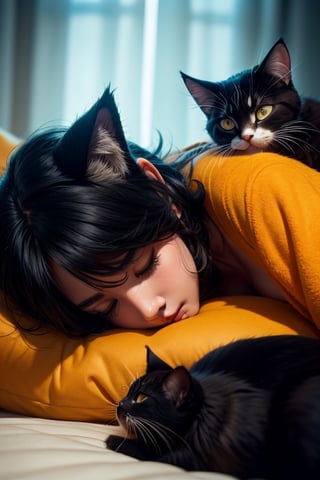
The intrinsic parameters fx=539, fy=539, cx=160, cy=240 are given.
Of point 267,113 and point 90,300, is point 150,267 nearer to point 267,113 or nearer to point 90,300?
point 90,300

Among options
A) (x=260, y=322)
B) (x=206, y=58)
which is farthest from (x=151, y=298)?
(x=206, y=58)

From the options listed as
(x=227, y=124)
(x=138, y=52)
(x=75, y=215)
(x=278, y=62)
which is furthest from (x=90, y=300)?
(x=138, y=52)

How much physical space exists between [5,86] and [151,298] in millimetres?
1978

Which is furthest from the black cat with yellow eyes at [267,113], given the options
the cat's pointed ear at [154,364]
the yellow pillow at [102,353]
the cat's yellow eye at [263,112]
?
the cat's pointed ear at [154,364]

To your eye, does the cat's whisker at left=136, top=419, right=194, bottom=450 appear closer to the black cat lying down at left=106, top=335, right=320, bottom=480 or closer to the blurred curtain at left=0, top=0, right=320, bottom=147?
the black cat lying down at left=106, top=335, right=320, bottom=480

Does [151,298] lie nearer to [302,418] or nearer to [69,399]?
[69,399]

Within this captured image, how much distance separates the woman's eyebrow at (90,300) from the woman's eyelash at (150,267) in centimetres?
9

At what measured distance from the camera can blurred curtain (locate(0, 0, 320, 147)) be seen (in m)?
2.52

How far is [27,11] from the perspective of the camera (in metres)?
2.64

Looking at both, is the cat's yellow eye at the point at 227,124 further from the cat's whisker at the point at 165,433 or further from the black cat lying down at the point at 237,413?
the cat's whisker at the point at 165,433

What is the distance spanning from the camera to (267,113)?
49.9 inches

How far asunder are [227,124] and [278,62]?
18 centimetres

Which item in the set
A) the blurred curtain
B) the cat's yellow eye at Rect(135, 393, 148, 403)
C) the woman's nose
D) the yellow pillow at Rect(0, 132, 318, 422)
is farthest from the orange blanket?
the blurred curtain

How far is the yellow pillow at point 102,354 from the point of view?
37.4 inches
